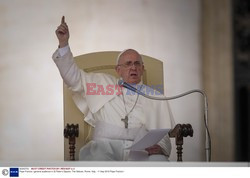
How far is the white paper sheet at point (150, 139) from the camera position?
8.31 feet

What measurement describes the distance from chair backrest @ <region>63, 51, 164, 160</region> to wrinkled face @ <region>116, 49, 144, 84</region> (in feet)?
0.07

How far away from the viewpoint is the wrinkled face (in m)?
2.54

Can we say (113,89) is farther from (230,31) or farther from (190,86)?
(230,31)

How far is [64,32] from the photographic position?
259 centimetres

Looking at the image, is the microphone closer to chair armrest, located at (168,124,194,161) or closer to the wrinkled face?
the wrinkled face

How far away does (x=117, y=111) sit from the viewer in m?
2.56

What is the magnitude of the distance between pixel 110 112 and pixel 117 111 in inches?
1.2

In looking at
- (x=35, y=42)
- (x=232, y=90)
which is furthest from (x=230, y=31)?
(x=35, y=42)

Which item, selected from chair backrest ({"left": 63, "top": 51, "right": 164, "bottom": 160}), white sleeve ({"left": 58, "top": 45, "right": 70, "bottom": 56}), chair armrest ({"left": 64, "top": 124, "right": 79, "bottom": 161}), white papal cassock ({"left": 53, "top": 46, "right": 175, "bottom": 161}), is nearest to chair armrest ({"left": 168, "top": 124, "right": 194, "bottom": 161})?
white papal cassock ({"left": 53, "top": 46, "right": 175, "bottom": 161})

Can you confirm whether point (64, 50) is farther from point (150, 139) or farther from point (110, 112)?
point (150, 139)

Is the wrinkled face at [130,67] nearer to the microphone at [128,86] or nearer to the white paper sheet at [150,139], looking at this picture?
the microphone at [128,86]

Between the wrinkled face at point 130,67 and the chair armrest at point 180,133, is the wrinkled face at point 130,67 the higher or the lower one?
the higher one

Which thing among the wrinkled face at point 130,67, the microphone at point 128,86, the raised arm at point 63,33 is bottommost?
the microphone at point 128,86

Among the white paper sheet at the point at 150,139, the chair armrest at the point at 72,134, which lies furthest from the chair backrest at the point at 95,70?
the white paper sheet at the point at 150,139
